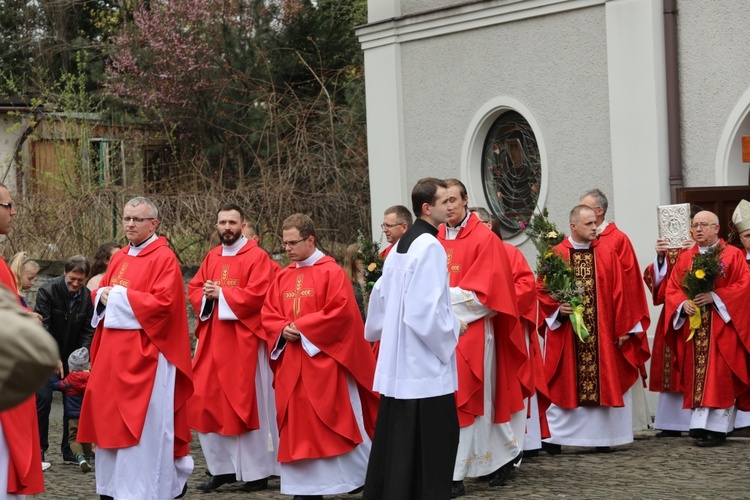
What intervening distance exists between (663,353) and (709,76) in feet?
9.23

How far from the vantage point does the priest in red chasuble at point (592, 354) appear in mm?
10195

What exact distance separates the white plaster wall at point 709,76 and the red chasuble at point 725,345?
1.77 meters

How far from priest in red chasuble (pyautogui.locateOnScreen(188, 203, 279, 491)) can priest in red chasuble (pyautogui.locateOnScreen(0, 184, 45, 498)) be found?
298 centimetres

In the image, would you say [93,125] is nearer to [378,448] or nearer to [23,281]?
[23,281]

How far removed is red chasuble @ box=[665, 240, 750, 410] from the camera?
33.2 feet

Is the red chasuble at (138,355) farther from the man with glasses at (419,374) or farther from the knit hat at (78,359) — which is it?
the knit hat at (78,359)

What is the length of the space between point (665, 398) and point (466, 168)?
4.36m

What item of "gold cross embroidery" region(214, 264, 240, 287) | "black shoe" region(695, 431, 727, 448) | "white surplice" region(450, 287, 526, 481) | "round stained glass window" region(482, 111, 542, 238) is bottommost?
"black shoe" region(695, 431, 727, 448)

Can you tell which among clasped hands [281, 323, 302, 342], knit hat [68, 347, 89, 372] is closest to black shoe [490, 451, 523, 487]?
clasped hands [281, 323, 302, 342]

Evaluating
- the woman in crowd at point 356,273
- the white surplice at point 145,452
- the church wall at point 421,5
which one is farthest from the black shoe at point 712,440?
the church wall at point 421,5

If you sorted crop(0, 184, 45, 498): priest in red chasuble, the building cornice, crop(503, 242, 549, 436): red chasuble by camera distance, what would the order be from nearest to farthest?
crop(0, 184, 45, 498): priest in red chasuble, crop(503, 242, 549, 436): red chasuble, the building cornice

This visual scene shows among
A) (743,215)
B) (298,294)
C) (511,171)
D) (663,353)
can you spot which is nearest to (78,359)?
(298,294)

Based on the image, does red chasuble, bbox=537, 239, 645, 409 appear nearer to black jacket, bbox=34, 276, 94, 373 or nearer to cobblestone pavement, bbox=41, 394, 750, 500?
cobblestone pavement, bbox=41, 394, 750, 500

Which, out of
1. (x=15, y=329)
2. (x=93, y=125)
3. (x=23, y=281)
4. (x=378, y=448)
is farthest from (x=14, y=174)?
(x=15, y=329)
